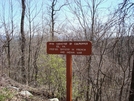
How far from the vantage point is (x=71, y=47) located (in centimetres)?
341

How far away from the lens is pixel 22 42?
11547 millimetres

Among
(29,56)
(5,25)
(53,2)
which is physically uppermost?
(53,2)

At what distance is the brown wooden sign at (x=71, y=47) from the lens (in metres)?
3.26

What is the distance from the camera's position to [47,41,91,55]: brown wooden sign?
326cm

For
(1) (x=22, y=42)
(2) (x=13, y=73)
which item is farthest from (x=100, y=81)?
(1) (x=22, y=42)

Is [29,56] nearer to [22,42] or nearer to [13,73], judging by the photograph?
[22,42]

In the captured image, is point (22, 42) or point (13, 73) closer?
point (13, 73)

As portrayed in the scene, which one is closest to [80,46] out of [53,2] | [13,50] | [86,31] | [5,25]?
[86,31]

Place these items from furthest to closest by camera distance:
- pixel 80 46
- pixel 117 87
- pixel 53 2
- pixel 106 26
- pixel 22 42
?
pixel 53 2 < pixel 22 42 < pixel 117 87 < pixel 106 26 < pixel 80 46

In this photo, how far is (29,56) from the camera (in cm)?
1322

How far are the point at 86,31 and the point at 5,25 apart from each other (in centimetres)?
A: 687

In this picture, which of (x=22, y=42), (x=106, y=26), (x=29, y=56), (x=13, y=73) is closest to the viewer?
(x=106, y=26)

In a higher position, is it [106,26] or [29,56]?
[106,26]

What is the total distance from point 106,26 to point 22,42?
7.12 metres
